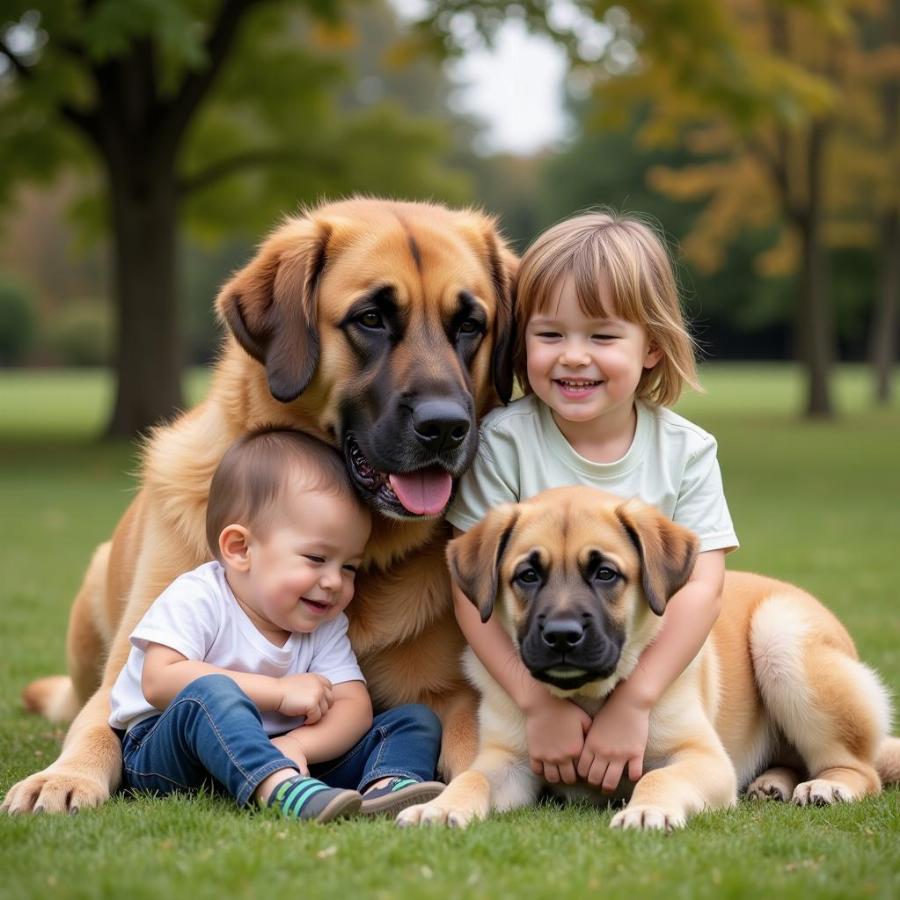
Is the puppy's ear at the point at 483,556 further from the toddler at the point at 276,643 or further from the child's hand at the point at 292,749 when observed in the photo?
the child's hand at the point at 292,749

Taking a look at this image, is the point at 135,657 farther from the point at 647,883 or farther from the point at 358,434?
the point at 647,883

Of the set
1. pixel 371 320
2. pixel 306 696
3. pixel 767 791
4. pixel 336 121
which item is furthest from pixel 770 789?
pixel 336 121

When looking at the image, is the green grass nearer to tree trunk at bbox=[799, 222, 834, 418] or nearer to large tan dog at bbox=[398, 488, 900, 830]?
large tan dog at bbox=[398, 488, 900, 830]

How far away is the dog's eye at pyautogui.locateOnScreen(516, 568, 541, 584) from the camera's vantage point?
3840 millimetres

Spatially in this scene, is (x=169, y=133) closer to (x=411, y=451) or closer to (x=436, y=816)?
(x=411, y=451)

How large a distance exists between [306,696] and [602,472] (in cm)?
126

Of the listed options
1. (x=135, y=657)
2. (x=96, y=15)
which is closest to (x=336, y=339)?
(x=135, y=657)

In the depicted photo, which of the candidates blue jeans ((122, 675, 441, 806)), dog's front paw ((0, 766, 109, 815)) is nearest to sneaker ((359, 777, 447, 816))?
blue jeans ((122, 675, 441, 806))

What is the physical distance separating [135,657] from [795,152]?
25754 mm

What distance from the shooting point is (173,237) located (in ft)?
60.3

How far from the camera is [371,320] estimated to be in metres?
4.22

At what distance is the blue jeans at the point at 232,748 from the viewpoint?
3.65 m

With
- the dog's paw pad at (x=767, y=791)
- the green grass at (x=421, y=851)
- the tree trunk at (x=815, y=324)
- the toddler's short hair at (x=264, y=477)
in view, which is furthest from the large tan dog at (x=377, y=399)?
the tree trunk at (x=815, y=324)

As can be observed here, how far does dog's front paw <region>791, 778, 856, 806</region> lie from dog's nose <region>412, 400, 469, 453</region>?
158 cm
